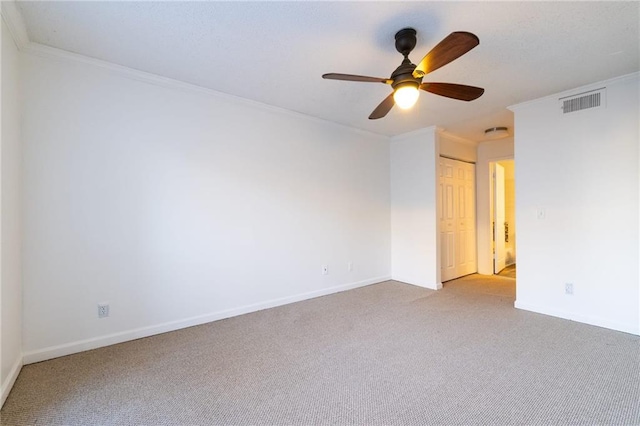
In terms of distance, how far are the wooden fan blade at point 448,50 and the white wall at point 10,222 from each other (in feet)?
8.74

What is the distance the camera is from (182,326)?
285cm

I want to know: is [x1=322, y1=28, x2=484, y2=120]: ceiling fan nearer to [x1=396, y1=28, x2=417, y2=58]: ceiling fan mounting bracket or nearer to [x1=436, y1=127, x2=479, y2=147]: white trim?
[x1=396, y1=28, x2=417, y2=58]: ceiling fan mounting bracket

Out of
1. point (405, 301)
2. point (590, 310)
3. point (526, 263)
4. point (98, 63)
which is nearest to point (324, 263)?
point (405, 301)

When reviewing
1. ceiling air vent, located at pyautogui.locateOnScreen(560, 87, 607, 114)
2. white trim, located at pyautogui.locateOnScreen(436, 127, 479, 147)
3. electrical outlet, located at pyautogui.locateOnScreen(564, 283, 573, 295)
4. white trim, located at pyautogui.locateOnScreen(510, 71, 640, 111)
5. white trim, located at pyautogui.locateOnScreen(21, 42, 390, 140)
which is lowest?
electrical outlet, located at pyautogui.locateOnScreen(564, 283, 573, 295)

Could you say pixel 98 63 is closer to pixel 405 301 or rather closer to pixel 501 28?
pixel 501 28

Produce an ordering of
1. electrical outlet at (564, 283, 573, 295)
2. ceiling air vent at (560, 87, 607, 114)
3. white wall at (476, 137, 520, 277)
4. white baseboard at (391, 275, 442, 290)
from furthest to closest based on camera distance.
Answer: white wall at (476, 137, 520, 277) < white baseboard at (391, 275, 442, 290) < electrical outlet at (564, 283, 573, 295) < ceiling air vent at (560, 87, 607, 114)

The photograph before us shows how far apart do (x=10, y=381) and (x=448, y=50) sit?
3446 mm

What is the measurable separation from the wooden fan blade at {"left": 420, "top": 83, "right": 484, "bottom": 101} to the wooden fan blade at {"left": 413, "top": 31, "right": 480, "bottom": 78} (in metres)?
0.18

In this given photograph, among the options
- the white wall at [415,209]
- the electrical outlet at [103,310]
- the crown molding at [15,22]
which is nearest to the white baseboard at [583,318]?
the white wall at [415,209]

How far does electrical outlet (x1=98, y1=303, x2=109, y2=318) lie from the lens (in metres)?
2.45

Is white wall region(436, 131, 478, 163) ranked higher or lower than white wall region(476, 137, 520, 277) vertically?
higher

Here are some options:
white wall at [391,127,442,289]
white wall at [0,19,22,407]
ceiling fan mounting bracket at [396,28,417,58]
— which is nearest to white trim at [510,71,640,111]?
white wall at [391,127,442,289]

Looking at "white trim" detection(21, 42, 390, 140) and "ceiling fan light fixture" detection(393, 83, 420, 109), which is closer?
"ceiling fan light fixture" detection(393, 83, 420, 109)

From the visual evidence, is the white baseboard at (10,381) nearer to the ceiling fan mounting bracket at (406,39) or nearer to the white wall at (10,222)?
the white wall at (10,222)
